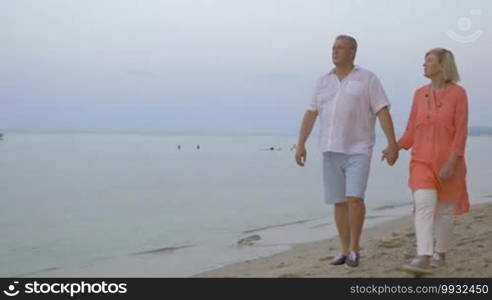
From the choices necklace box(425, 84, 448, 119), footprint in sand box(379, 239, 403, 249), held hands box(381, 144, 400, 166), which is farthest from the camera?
footprint in sand box(379, 239, 403, 249)

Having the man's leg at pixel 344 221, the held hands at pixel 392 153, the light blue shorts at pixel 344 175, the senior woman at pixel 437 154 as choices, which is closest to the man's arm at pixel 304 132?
the light blue shorts at pixel 344 175

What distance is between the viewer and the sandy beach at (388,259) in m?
5.16

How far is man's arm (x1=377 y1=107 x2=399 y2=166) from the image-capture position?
508cm

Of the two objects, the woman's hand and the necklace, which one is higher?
the necklace

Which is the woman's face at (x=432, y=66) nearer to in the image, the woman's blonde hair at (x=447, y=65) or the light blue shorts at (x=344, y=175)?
the woman's blonde hair at (x=447, y=65)

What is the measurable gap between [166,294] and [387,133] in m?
2.24

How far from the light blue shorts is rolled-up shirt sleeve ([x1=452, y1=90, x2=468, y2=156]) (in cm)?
74

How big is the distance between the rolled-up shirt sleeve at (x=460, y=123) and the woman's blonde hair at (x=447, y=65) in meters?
0.16

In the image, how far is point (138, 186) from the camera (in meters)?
24.5

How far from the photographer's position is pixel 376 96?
520cm

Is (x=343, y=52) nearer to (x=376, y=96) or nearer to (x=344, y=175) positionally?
(x=376, y=96)

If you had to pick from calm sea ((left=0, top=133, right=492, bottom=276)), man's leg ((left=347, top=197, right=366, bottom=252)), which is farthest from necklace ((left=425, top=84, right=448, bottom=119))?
calm sea ((left=0, top=133, right=492, bottom=276))

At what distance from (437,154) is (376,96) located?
0.72 metres

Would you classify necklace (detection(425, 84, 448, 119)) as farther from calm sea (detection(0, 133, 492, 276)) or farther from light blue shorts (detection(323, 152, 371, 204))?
calm sea (detection(0, 133, 492, 276))
